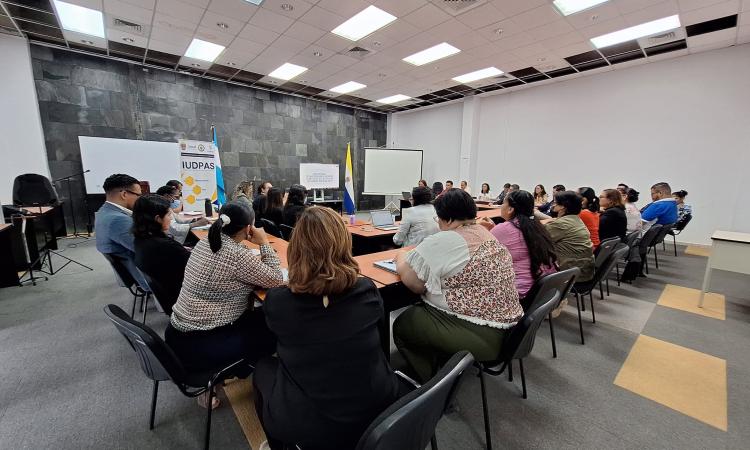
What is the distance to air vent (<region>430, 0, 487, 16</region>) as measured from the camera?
12.7 ft

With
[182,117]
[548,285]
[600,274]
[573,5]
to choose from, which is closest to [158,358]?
[548,285]

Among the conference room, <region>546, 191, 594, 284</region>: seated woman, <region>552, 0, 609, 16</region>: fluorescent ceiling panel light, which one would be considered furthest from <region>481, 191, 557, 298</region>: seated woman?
<region>552, 0, 609, 16</region>: fluorescent ceiling panel light

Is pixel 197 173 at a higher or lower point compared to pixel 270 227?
higher

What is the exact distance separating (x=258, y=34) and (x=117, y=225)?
4.02 metres

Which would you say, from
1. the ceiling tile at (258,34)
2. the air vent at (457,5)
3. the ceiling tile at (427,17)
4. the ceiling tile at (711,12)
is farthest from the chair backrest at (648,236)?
the ceiling tile at (258,34)

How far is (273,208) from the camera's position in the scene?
3818mm

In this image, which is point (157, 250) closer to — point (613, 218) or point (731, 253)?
point (613, 218)

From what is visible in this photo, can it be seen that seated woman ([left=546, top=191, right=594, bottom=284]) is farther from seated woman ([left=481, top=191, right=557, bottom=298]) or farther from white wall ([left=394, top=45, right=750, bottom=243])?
white wall ([left=394, top=45, right=750, bottom=243])

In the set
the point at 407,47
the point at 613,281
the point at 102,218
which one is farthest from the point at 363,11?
the point at 613,281

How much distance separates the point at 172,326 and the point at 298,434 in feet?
3.20

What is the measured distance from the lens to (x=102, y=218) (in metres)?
2.38

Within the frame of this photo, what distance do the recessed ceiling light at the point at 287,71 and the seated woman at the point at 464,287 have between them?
6200 millimetres

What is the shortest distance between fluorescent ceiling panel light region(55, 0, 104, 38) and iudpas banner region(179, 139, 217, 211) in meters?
2.17

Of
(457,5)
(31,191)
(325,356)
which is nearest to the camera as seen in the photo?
(325,356)
